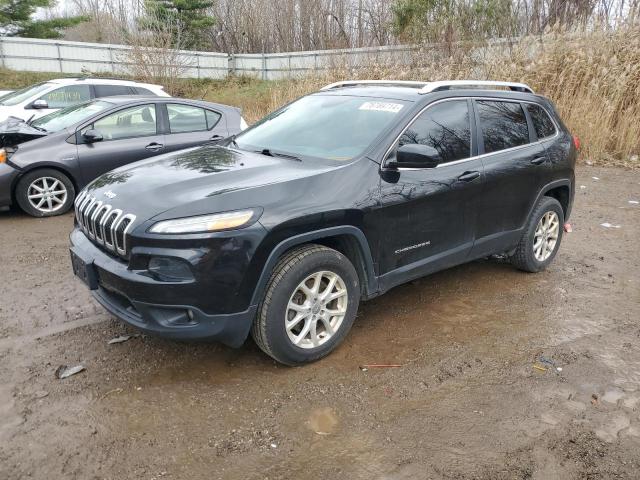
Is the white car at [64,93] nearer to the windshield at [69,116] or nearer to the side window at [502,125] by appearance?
the windshield at [69,116]

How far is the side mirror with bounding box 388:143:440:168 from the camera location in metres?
3.46

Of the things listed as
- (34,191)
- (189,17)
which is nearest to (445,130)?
(34,191)

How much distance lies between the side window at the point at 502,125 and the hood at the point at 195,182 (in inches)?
64.5

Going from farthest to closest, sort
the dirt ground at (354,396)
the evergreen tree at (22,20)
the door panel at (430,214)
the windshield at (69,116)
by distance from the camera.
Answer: the evergreen tree at (22,20), the windshield at (69,116), the door panel at (430,214), the dirt ground at (354,396)

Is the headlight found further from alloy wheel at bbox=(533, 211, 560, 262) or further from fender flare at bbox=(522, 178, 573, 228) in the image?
alloy wheel at bbox=(533, 211, 560, 262)

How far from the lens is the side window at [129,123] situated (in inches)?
275

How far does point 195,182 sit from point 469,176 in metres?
2.08

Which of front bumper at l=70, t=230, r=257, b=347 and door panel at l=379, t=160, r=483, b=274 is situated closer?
front bumper at l=70, t=230, r=257, b=347

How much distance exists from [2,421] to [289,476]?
1.57 metres

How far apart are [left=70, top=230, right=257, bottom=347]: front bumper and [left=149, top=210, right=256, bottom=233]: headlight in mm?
290

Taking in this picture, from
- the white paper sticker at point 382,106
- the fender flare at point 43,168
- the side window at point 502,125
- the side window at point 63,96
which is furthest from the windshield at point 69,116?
the side window at point 502,125

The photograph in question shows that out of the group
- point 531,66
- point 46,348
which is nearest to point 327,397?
point 46,348

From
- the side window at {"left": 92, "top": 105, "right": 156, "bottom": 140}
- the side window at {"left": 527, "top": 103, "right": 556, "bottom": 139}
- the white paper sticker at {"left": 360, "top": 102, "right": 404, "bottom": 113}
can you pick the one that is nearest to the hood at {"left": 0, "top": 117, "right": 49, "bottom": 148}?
the side window at {"left": 92, "top": 105, "right": 156, "bottom": 140}

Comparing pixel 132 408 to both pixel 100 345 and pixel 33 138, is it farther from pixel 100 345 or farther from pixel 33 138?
pixel 33 138
